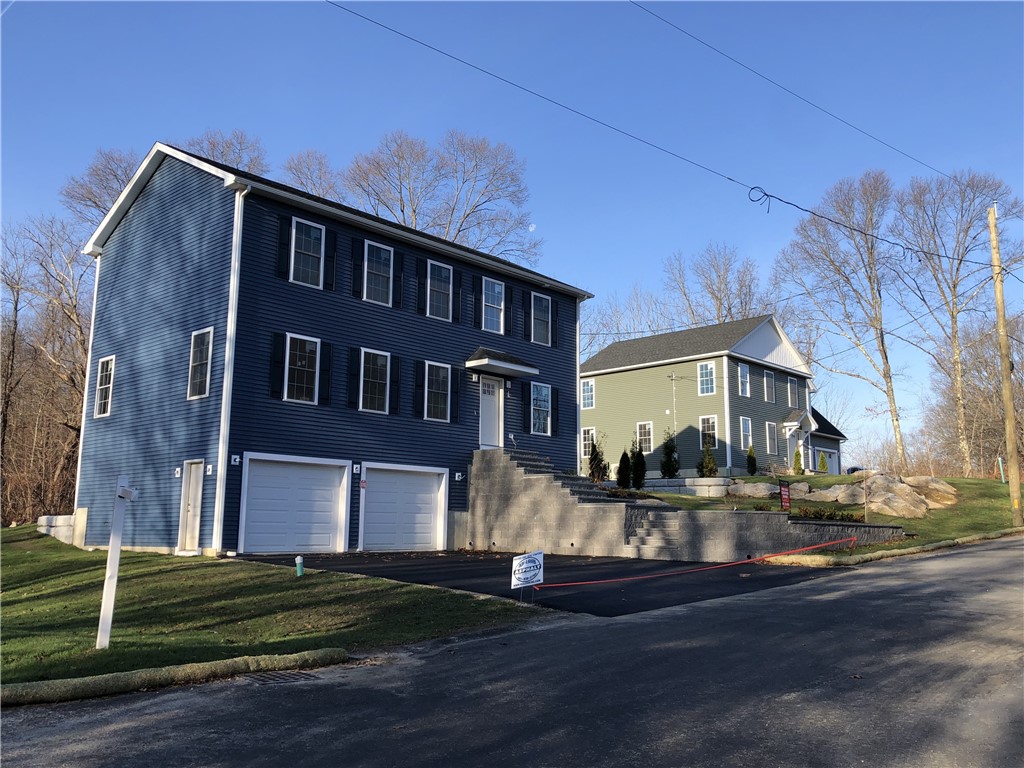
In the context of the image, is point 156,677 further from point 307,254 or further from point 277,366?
point 307,254

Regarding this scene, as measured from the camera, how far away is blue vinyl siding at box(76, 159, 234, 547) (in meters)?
19.0

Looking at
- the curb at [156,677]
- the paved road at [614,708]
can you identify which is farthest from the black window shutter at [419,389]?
the curb at [156,677]

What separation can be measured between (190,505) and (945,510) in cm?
2273

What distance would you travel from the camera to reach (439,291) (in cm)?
2298

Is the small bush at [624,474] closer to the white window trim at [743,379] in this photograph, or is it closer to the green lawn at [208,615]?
the white window trim at [743,379]

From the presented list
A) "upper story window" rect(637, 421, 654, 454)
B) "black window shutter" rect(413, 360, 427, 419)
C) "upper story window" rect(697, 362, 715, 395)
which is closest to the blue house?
"black window shutter" rect(413, 360, 427, 419)

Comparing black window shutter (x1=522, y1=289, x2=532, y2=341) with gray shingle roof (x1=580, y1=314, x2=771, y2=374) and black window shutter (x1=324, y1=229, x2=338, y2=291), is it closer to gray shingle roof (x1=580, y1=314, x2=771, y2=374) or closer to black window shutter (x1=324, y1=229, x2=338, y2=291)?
black window shutter (x1=324, y1=229, x2=338, y2=291)

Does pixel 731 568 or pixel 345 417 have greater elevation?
pixel 345 417

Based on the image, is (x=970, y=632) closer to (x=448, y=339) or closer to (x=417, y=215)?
(x=448, y=339)

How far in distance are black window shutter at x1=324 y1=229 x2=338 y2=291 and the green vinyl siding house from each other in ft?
68.3

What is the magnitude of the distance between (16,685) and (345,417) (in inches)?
532

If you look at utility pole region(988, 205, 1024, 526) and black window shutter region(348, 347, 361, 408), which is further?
utility pole region(988, 205, 1024, 526)

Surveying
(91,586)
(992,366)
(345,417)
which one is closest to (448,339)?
(345,417)

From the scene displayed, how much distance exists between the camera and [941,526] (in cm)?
2341
